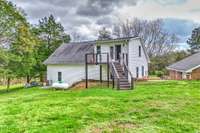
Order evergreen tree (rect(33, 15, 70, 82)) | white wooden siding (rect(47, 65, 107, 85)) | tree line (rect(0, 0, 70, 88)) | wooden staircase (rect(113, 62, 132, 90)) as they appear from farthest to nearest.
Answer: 1. evergreen tree (rect(33, 15, 70, 82))
2. white wooden siding (rect(47, 65, 107, 85))
3. tree line (rect(0, 0, 70, 88))
4. wooden staircase (rect(113, 62, 132, 90))

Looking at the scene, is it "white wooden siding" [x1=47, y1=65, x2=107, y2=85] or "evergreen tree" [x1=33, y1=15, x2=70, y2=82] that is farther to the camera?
"evergreen tree" [x1=33, y1=15, x2=70, y2=82]

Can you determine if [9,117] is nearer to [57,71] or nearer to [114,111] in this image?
[114,111]

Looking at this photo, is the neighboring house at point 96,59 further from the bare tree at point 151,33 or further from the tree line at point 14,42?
the bare tree at point 151,33

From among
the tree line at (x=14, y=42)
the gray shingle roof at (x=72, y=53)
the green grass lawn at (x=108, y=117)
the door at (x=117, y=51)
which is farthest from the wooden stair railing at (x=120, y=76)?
the tree line at (x=14, y=42)

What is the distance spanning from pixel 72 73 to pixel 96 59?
4.95 meters

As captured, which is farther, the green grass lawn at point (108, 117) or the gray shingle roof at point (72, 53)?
the gray shingle roof at point (72, 53)

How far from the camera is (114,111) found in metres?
10.3

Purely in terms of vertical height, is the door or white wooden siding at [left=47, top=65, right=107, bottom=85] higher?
the door

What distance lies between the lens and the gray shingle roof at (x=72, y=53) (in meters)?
28.5

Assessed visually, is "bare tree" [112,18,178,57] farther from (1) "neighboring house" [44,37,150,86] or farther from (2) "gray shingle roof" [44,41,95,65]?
(1) "neighboring house" [44,37,150,86]

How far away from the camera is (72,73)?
2897cm

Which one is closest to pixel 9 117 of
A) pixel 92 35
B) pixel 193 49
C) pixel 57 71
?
pixel 57 71

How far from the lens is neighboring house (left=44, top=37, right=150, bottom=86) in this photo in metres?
24.8

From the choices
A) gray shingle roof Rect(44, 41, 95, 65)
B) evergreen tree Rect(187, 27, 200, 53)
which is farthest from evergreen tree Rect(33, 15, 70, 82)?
evergreen tree Rect(187, 27, 200, 53)
